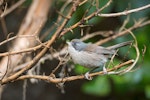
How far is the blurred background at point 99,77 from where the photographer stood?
3.11 m

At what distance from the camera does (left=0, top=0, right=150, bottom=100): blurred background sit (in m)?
3.11

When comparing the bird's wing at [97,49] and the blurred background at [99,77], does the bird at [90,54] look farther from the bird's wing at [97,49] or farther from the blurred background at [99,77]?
the blurred background at [99,77]

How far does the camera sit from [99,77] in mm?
3680

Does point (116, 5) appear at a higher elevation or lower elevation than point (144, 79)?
higher

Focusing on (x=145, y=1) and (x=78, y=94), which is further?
(x=78, y=94)

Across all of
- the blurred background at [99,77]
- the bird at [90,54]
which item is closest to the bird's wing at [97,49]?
the bird at [90,54]

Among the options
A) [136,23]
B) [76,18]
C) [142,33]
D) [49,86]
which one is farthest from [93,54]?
[49,86]

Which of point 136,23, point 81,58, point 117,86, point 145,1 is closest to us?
point 81,58

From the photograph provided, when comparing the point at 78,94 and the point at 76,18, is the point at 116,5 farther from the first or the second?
the point at 78,94

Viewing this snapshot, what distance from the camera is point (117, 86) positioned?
3.90 meters

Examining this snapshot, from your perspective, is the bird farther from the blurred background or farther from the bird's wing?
the blurred background

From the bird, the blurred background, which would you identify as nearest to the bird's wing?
the bird

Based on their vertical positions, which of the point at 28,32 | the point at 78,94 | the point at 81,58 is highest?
the point at 28,32

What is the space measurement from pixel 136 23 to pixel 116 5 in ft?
1.08
